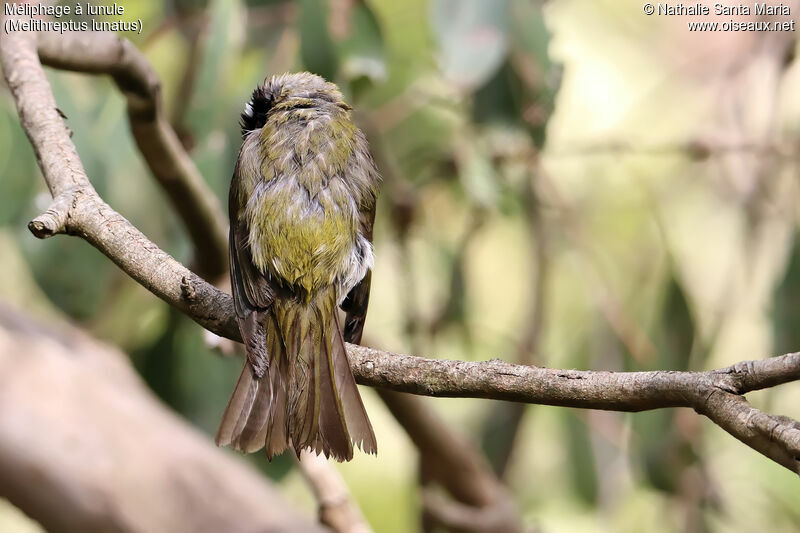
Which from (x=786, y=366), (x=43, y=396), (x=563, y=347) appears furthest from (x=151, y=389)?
(x=786, y=366)

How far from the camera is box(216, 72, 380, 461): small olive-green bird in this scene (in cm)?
154

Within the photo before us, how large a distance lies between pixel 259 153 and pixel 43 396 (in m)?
1.47

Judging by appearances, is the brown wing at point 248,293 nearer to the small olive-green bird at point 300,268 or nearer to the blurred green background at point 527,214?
the small olive-green bird at point 300,268

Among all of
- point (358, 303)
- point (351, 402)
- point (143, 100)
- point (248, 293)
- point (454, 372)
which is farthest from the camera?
point (143, 100)

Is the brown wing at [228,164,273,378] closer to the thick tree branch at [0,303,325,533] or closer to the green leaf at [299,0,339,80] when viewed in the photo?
the green leaf at [299,0,339,80]

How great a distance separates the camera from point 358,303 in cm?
193

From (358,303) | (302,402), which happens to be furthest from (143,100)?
(302,402)

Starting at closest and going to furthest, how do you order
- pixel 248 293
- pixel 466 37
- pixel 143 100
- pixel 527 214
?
pixel 248 293, pixel 143 100, pixel 466 37, pixel 527 214

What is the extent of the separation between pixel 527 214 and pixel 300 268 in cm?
220

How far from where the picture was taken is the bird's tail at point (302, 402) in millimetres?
1515

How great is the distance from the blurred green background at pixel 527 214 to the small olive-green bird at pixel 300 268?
657mm

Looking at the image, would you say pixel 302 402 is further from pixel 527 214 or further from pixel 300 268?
pixel 527 214

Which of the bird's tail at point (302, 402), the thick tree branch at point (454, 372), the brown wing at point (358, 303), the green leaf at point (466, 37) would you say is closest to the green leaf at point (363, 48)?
the green leaf at point (466, 37)

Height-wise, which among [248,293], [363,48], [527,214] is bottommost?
[248,293]
